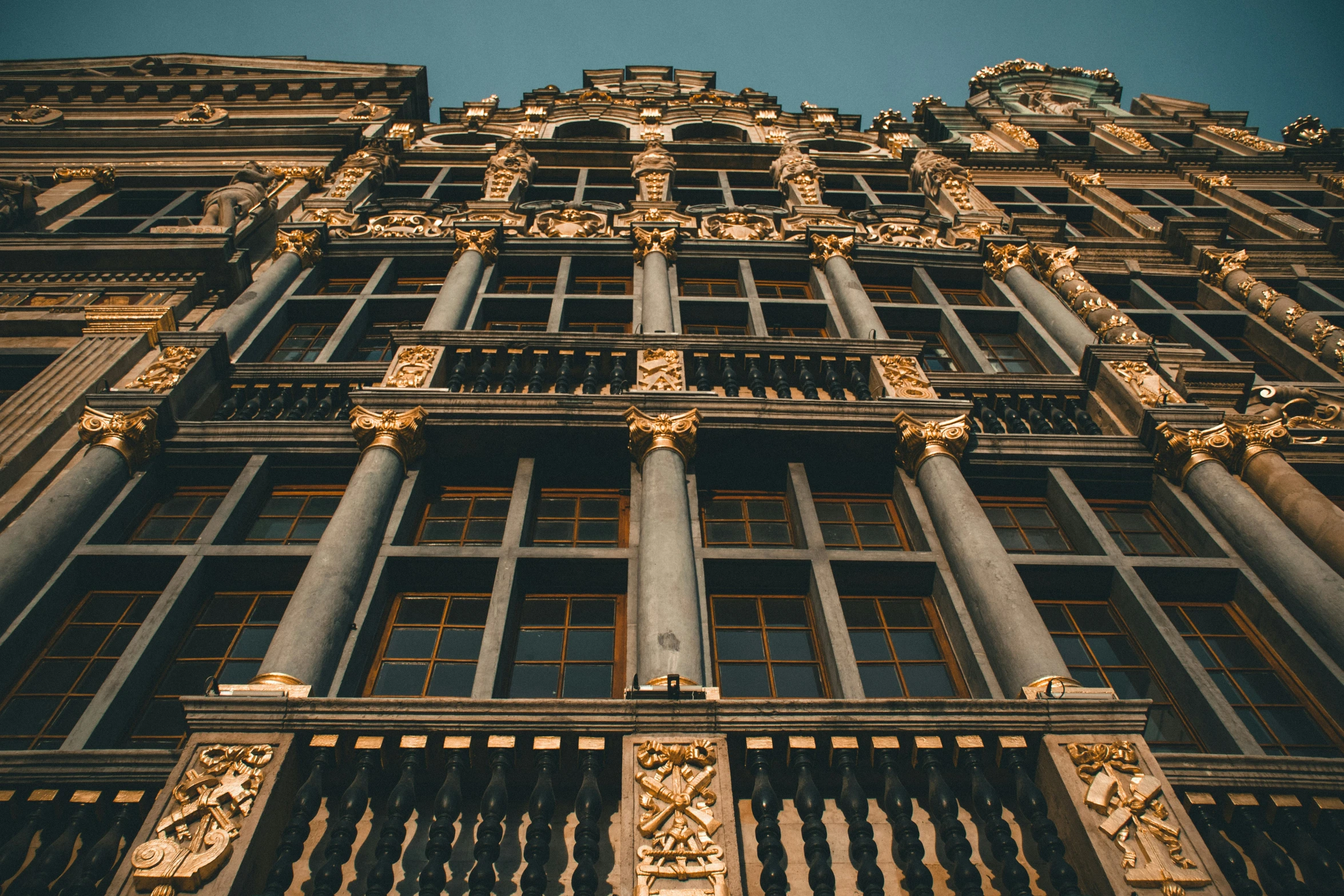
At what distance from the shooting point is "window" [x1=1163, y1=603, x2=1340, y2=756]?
31.5 feet

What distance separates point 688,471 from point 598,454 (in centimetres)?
138

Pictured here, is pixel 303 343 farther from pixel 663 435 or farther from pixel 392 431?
pixel 663 435

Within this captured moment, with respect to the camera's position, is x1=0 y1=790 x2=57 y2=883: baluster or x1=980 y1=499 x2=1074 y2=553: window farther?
x1=980 y1=499 x2=1074 y2=553: window

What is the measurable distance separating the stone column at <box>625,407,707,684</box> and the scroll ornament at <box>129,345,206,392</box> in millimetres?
6914

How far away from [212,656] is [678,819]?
631 cm

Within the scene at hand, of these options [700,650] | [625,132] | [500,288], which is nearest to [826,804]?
[700,650]

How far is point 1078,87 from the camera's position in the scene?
46531 millimetres

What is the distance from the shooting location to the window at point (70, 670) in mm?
9102

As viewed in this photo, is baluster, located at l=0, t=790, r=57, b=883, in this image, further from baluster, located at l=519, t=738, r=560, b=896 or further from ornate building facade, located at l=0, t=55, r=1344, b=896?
baluster, located at l=519, t=738, r=560, b=896

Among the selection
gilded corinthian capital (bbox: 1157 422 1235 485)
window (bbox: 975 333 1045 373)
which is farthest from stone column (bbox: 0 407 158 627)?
gilded corinthian capital (bbox: 1157 422 1235 485)

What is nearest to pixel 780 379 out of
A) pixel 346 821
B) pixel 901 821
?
pixel 901 821

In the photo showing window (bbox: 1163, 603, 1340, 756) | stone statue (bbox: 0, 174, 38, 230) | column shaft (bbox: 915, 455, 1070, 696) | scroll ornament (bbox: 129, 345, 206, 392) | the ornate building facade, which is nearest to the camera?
the ornate building facade

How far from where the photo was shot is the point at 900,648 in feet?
34.3

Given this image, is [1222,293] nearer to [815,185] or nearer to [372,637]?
[815,185]
